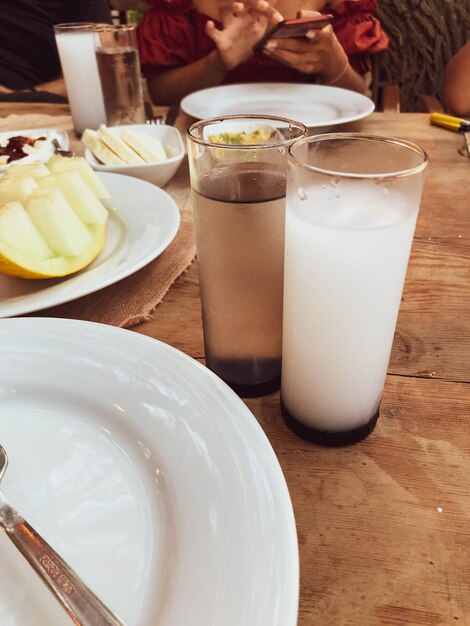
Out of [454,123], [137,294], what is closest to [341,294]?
[137,294]

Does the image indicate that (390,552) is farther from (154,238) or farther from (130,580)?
(154,238)

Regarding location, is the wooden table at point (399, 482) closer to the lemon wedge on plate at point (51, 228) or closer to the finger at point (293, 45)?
the lemon wedge on plate at point (51, 228)

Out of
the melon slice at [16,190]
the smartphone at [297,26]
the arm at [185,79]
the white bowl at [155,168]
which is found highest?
the smartphone at [297,26]

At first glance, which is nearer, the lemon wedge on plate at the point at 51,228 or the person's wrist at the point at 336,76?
the lemon wedge on plate at the point at 51,228

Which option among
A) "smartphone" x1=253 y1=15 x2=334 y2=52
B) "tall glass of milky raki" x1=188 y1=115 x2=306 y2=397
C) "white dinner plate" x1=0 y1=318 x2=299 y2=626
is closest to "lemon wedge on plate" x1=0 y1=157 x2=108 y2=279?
"white dinner plate" x1=0 y1=318 x2=299 y2=626

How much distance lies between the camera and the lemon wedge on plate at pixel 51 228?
1.77 feet

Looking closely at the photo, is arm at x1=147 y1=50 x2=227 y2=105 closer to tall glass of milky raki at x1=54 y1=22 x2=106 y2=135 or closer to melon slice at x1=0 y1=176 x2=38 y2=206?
tall glass of milky raki at x1=54 y1=22 x2=106 y2=135

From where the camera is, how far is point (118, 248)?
65 centimetres

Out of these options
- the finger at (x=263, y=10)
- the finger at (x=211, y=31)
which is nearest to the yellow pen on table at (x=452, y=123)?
the finger at (x=263, y=10)

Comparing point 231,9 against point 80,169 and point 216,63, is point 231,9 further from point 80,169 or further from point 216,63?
point 80,169

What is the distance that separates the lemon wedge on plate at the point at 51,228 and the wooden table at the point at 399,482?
0.39 ft

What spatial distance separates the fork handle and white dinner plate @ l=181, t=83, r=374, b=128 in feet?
2.88

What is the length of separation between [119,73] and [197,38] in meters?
0.62

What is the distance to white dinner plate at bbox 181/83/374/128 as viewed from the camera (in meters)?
1.07
